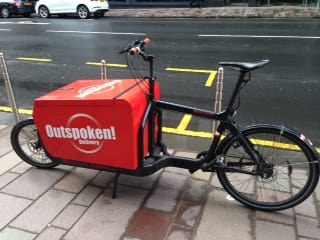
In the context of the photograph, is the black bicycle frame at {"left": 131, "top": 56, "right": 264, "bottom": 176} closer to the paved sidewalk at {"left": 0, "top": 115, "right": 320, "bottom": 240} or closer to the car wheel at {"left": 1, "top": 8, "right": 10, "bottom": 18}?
the paved sidewalk at {"left": 0, "top": 115, "right": 320, "bottom": 240}

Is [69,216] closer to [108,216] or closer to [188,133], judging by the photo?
[108,216]

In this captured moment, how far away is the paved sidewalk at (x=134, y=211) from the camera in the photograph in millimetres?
3010

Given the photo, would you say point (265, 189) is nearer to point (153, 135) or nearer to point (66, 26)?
point (153, 135)

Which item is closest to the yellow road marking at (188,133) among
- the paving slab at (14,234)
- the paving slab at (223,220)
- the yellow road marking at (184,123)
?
the yellow road marking at (184,123)

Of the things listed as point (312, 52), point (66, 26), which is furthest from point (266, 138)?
point (66, 26)

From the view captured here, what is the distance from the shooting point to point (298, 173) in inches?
145

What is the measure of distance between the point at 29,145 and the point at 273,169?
2.49m

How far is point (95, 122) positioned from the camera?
3182 mm

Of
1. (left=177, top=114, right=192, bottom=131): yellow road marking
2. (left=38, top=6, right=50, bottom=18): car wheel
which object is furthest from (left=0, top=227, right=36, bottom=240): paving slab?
(left=38, top=6, right=50, bottom=18): car wheel

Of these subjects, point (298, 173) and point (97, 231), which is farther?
point (298, 173)

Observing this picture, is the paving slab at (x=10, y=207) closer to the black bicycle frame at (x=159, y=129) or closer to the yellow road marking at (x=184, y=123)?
the black bicycle frame at (x=159, y=129)

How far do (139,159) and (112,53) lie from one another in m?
7.32

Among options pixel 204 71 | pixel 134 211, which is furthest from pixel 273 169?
pixel 204 71

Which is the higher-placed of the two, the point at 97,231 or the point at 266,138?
the point at 266,138
